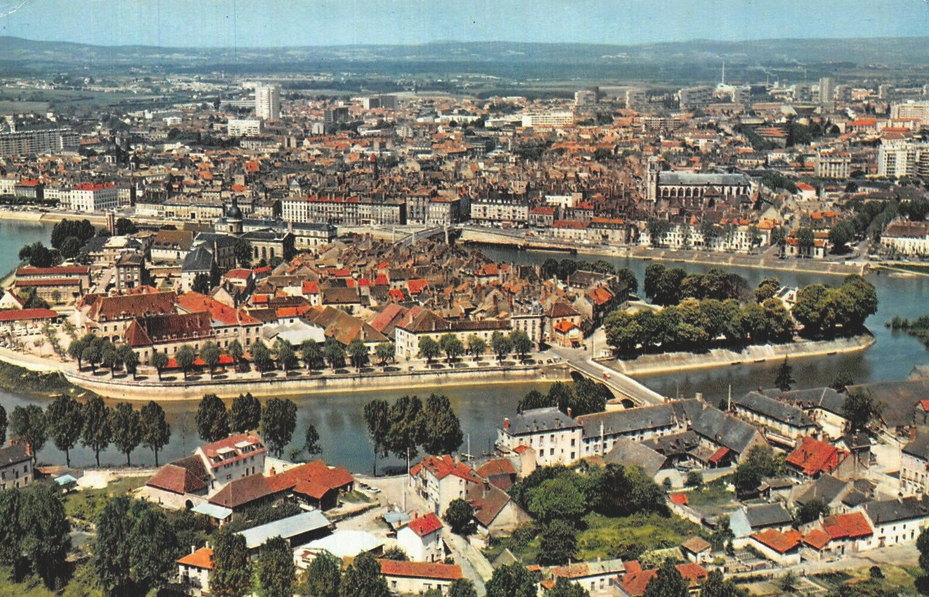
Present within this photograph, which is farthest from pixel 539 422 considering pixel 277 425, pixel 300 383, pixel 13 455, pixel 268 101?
pixel 268 101

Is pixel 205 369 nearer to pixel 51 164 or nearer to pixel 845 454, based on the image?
pixel 845 454

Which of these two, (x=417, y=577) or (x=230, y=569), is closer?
(x=230, y=569)

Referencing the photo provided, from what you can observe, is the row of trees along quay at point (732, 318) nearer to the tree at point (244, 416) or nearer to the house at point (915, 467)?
the house at point (915, 467)

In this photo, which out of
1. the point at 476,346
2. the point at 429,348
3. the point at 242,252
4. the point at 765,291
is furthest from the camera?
the point at 242,252

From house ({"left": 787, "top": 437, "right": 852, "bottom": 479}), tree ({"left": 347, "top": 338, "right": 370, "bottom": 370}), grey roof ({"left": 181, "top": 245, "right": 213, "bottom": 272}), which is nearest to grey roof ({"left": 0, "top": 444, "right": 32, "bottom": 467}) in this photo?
tree ({"left": 347, "top": 338, "right": 370, "bottom": 370})

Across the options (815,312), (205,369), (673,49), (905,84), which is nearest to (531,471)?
(205,369)

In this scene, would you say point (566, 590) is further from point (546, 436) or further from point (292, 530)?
point (546, 436)

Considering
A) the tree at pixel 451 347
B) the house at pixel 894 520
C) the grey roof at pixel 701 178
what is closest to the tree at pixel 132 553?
the house at pixel 894 520
